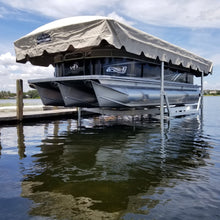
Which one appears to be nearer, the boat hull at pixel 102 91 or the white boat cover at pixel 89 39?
the white boat cover at pixel 89 39

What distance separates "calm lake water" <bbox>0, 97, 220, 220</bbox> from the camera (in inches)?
97.7

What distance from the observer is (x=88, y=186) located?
3.10m

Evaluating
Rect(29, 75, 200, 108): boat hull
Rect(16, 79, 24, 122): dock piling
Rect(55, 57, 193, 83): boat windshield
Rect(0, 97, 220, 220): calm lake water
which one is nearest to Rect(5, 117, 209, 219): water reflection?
Rect(0, 97, 220, 220): calm lake water

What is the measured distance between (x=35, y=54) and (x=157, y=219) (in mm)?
5878

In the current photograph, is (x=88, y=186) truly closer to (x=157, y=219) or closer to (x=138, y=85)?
(x=157, y=219)

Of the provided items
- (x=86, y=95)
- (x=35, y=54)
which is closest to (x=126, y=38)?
(x=86, y=95)

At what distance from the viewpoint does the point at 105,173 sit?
3.62 meters

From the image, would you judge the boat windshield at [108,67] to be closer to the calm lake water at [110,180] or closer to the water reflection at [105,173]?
the water reflection at [105,173]

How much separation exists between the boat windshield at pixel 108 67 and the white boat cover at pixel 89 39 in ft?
2.06

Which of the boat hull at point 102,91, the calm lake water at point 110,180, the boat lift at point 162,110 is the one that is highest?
the boat hull at point 102,91

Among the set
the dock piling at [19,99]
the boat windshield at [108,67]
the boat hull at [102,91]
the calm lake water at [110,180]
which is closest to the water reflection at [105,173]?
the calm lake water at [110,180]

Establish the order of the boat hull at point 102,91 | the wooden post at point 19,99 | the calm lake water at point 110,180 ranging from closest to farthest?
the calm lake water at point 110,180 → the boat hull at point 102,91 → the wooden post at point 19,99

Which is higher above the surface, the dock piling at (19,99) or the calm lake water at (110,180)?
the dock piling at (19,99)

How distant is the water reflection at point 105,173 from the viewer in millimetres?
2557
